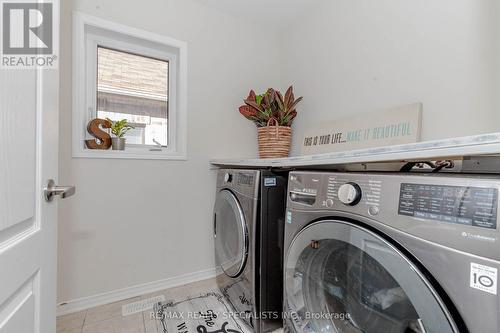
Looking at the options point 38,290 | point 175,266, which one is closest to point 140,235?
point 175,266

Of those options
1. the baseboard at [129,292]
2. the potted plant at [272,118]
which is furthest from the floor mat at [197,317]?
the potted plant at [272,118]

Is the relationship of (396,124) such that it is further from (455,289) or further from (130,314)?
(130,314)

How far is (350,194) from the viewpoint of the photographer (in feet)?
2.35

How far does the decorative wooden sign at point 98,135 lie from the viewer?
1.57 m

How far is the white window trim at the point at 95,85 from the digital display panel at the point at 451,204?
1549 millimetres

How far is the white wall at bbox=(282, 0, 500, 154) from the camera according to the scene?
1068 mm

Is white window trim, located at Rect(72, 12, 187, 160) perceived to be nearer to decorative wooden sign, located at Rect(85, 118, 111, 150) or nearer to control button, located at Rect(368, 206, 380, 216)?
decorative wooden sign, located at Rect(85, 118, 111, 150)

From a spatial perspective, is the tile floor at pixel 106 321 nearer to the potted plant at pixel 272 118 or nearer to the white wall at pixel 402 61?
the potted plant at pixel 272 118

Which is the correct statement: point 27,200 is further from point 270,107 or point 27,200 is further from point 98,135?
point 270,107

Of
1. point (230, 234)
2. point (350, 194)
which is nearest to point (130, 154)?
point (230, 234)

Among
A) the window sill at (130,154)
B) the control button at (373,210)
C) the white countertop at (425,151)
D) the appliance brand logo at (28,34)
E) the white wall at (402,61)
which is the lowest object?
the control button at (373,210)

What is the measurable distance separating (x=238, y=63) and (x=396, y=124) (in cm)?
140

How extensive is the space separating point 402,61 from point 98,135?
1988 millimetres

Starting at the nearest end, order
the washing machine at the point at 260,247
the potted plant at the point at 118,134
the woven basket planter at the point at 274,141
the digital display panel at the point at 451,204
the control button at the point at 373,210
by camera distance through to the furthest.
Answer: the digital display panel at the point at 451,204
the control button at the point at 373,210
the washing machine at the point at 260,247
the potted plant at the point at 118,134
the woven basket planter at the point at 274,141
